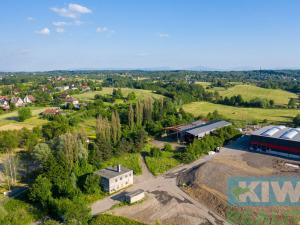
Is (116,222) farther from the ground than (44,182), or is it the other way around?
(44,182)

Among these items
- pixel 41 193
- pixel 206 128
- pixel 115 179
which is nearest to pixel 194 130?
pixel 206 128

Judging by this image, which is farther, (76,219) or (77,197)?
(77,197)

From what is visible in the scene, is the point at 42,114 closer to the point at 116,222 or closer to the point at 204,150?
the point at 204,150

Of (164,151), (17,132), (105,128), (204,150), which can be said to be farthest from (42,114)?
(204,150)

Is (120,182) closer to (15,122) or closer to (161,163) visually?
(161,163)

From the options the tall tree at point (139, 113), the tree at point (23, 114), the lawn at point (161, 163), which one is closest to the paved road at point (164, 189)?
the lawn at point (161, 163)

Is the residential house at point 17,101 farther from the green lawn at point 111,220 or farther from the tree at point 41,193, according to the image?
the green lawn at point 111,220
